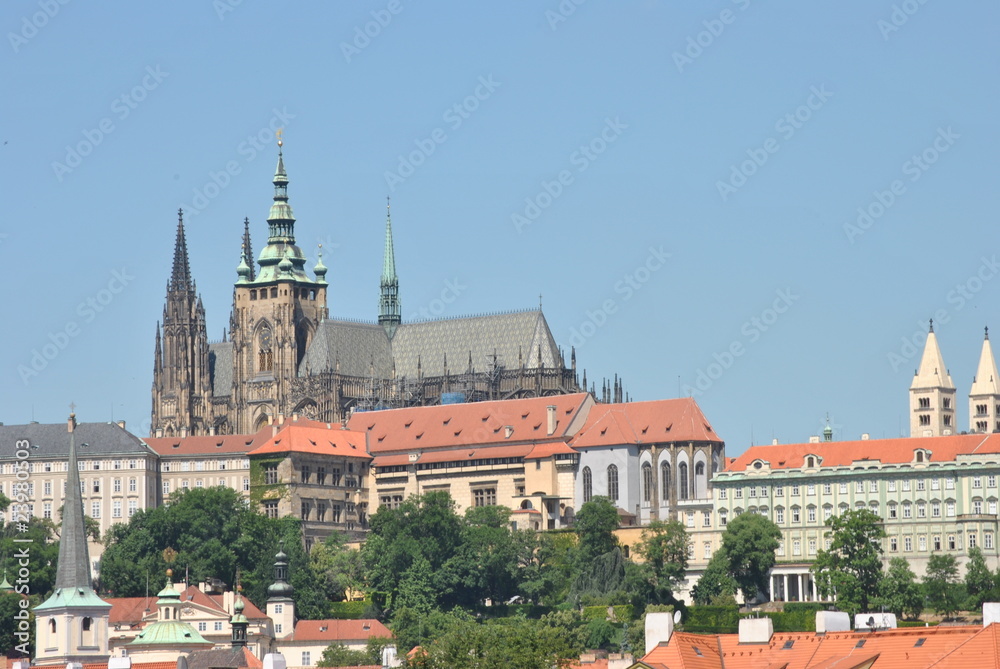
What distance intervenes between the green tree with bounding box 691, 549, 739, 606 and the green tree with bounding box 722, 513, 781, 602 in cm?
40

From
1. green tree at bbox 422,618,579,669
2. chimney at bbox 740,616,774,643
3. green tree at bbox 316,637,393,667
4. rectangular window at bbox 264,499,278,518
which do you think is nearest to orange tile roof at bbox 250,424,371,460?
rectangular window at bbox 264,499,278,518

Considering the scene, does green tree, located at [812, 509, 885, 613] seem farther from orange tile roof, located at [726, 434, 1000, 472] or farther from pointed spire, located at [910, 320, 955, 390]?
pointed spire, located at [910, 320, 955, 390]

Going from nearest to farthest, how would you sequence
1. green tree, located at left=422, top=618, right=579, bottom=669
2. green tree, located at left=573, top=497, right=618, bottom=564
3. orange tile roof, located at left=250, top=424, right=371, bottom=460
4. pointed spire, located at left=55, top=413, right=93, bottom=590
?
green tree, located at left=422, top=618, right=579, bottom=669 → pointed spire, located at left=55, top=413, right=93, bottom=590 → green tree, located at left=573, top=497, right=618, bottom=564 → orange tile roof, located at left=250, top=424, right=371, bottom=460

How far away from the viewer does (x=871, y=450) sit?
16250 cm

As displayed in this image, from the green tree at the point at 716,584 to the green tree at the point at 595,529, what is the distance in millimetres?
9017

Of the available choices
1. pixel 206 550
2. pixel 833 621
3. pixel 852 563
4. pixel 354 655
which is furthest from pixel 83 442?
pixel 833 621

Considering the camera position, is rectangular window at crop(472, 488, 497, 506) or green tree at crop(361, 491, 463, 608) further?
rectangular window at crop(472, 488, 497, 506)

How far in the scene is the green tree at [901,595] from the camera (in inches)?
5576

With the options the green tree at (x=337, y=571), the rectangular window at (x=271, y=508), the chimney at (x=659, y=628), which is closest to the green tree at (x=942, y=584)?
the green tree at (x=337, y=571)

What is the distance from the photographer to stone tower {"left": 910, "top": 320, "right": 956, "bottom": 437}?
197 meters

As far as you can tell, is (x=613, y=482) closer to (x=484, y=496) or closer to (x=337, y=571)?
(x=484, y=496)

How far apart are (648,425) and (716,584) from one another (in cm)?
2421

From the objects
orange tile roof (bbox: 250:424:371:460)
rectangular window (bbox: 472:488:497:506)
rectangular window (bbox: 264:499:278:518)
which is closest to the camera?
rectangular window (bbox: 264:499:278:518)

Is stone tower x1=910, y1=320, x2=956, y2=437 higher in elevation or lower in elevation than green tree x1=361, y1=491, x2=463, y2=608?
higher
